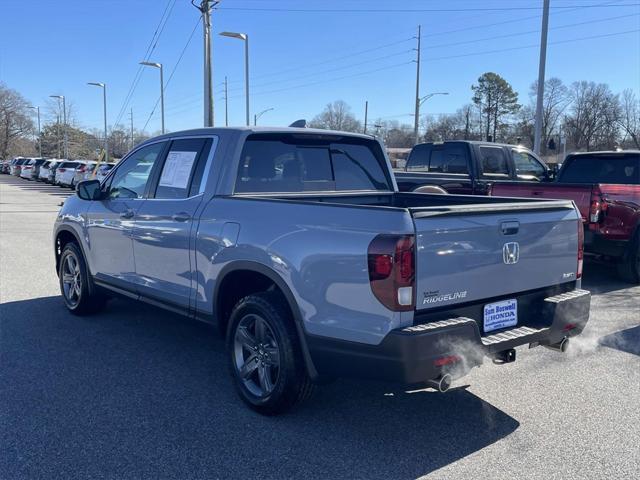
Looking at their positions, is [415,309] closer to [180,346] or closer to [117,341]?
[180,346]

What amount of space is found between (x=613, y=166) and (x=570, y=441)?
7102 millimetres

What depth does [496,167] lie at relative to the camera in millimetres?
11945

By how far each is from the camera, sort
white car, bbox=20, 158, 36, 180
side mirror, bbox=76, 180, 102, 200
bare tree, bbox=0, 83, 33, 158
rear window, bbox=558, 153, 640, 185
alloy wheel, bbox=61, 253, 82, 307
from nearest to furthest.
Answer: side mirror, bbox=76, 180, 102, 200 < alloy wheel, bbox=61, 253, 82, 307 < rear window, bbox=558, 153, 640, 185 < white car, bbox=20, 158, 36, 180 < bare tree, bbox=0, 83, 33, 158

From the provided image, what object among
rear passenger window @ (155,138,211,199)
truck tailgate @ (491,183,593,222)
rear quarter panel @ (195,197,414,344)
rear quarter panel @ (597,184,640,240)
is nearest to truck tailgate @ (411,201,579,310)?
rear quarter panel @ (195,197,414,344)

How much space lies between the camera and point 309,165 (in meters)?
5.10

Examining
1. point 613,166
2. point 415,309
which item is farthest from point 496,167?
point 415,309

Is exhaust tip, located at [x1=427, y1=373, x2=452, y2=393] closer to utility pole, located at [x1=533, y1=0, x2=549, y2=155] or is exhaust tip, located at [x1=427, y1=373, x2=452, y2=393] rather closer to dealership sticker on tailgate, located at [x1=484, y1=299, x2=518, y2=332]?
dealership sticker on tailgate, located at [x1=484, y1=299, x2=518, y2=332]

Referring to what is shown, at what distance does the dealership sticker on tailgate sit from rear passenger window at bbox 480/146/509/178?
325 inches

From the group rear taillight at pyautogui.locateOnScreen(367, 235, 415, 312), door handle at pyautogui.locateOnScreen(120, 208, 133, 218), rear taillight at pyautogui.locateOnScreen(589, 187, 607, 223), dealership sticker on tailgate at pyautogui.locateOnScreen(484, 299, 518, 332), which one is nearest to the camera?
rear taillight at pyautogui.locateOnScreen(367, 235, 415, 312)

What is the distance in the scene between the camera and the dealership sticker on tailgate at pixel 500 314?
12.2ft

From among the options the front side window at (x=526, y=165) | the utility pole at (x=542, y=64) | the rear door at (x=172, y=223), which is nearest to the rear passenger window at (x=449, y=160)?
the front side window at (x=526, y=165)

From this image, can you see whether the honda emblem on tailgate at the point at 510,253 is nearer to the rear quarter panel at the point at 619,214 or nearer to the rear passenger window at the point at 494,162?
the rear quarter panel at the point at 619,214

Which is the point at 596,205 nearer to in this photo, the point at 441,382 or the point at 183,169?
the point at 441,382

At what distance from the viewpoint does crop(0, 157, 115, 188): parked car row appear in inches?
1204
